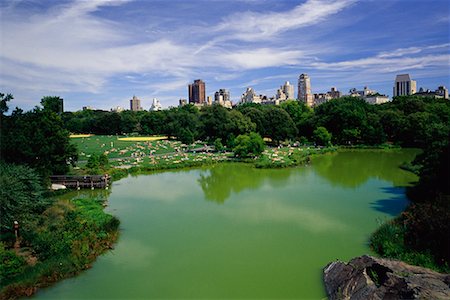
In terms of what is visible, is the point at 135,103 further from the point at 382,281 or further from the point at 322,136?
the point at 382,281

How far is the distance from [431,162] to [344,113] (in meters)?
22.4

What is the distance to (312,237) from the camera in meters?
10.8

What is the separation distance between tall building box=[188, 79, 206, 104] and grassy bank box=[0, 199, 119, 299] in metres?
129

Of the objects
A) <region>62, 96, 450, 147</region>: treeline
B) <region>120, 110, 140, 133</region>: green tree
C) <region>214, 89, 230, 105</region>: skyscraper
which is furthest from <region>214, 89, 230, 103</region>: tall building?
<region>62, 96, 450, 147</region>: treeline

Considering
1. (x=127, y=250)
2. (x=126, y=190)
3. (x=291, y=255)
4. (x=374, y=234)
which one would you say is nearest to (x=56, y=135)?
(x=126, y=190)

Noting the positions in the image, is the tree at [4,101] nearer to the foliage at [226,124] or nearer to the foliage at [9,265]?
the foliage at [9,265]

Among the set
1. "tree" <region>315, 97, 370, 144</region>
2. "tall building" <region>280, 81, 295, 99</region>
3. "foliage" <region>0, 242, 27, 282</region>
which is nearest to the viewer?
"foliage" <region>0, 242, 27, 282</region>

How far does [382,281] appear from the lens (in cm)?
661

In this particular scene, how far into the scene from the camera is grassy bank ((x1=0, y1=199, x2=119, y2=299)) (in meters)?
7.84

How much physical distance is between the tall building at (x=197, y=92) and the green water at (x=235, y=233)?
121 m

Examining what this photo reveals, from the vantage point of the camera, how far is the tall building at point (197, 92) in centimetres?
13912

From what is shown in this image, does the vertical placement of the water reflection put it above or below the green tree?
below

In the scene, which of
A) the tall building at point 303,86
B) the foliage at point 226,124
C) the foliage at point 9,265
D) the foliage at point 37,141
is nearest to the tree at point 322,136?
the foliage at point 226,124

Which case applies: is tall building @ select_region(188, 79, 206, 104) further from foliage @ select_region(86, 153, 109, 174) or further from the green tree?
foliage @ select_region(86, 153, 109, 174)
